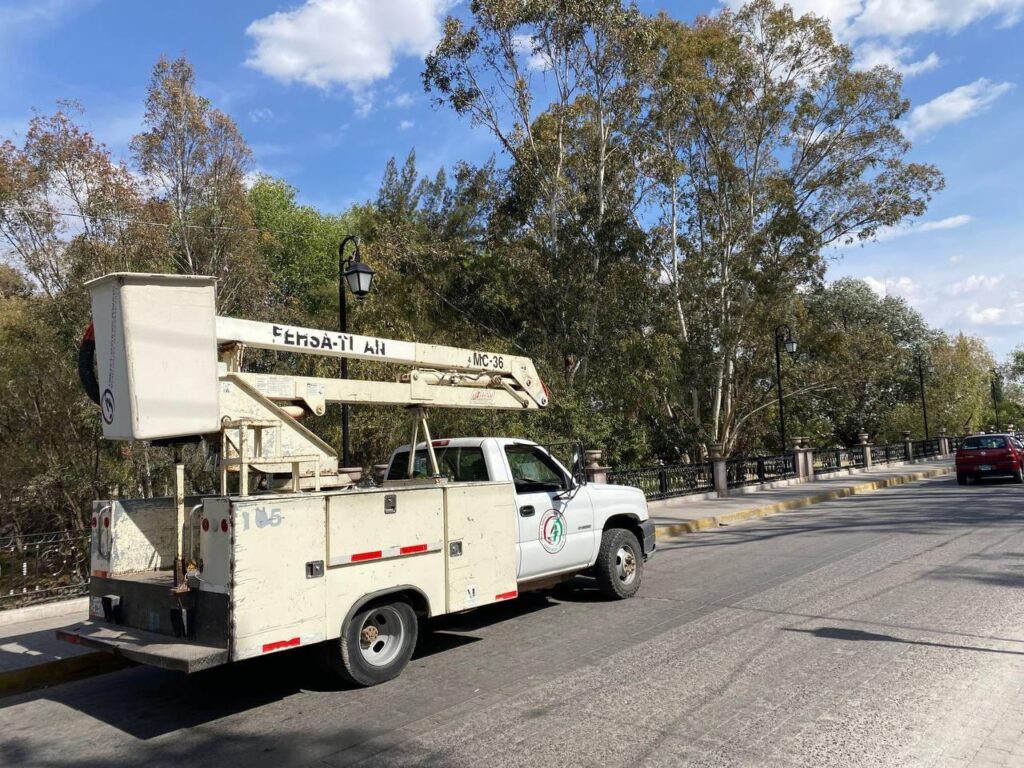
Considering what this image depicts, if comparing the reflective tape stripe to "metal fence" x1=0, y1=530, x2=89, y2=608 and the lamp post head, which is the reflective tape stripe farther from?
the lamp post head

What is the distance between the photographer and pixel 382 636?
5934mm

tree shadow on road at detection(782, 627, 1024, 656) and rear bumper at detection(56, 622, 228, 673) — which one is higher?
rear bumper at detection(56, 622, 228, 673)

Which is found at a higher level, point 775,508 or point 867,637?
point 867,637

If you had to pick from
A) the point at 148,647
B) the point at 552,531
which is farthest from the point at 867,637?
the point at 148,647

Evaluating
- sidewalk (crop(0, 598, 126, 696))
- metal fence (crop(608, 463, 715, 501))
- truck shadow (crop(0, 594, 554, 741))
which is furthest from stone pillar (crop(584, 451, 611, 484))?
sidewalk (crop(0, 598, 126, 696))

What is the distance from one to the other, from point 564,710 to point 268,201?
36.6 m

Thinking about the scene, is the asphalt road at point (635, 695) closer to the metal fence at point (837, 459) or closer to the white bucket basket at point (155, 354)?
the white bucket basket at point (155, 354)

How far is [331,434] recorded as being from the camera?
15.7 metres

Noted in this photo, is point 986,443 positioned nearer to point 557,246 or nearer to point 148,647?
point 557,246

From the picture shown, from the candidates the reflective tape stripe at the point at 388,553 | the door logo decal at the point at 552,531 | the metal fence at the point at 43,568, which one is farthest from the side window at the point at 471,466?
the metal fence at the point at 43,568

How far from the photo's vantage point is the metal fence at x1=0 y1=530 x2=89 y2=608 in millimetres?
9281

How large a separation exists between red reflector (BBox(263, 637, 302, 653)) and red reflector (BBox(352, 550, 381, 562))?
70cm

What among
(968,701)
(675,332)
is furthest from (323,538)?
(675,332)

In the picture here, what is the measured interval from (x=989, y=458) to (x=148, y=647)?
83.5ft
